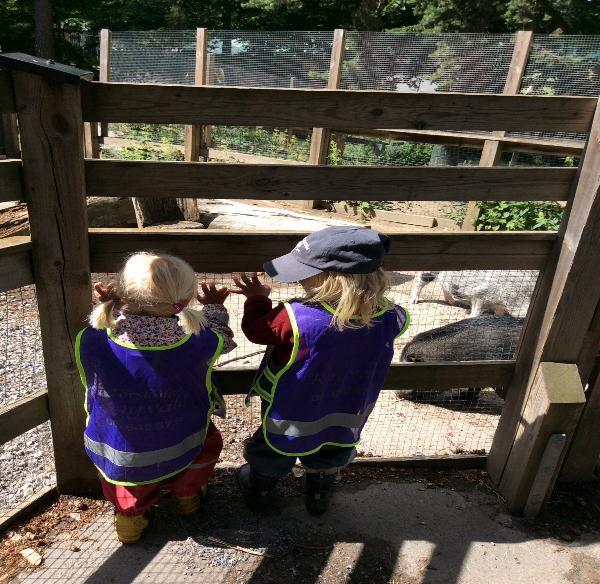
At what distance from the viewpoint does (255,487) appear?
239cm

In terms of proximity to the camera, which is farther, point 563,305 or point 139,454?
point 563,305

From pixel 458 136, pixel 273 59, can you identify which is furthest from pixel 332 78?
pixel 273 59

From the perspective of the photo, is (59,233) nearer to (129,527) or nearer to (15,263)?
(15,263)

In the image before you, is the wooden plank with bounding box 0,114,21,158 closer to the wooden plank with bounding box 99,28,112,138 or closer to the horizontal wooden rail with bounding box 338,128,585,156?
the wooden plank with bounding box 99,28,112,138

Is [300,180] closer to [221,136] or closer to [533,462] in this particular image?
[533,462]

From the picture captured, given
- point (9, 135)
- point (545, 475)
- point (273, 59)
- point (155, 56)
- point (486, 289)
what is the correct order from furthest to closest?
point (155, 56)
point (273, 59)
point (9, 135)
point (486, 289)
point (545, 475)

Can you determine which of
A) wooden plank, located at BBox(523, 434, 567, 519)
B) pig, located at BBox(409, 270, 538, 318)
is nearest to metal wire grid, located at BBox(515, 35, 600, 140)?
pig, located at BBox(409, 270, 538, 318)

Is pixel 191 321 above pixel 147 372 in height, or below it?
above

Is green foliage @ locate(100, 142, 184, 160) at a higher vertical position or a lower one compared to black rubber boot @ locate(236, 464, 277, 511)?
higher


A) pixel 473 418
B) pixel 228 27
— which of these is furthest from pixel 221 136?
pixel 228 27

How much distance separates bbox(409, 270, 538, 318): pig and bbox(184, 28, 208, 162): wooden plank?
462cm

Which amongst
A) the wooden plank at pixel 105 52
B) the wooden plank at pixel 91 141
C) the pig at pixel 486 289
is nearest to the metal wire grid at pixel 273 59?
the wooden plank at pixel 105 52

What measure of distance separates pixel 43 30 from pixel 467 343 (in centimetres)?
2075

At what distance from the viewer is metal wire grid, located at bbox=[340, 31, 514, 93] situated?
8.33 meters
